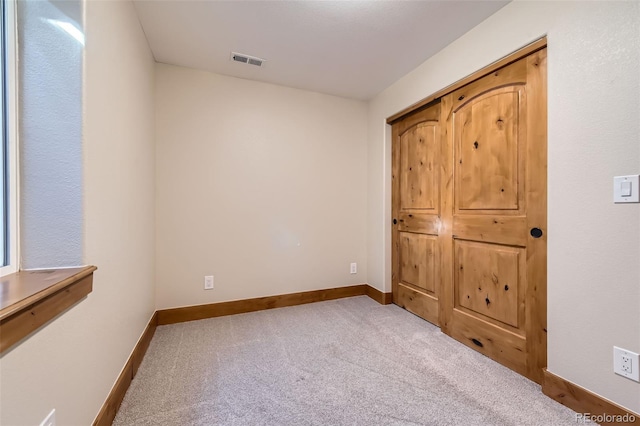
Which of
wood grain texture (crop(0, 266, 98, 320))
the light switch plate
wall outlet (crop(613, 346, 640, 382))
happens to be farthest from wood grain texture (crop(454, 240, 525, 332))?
wood grain texture (crop(0, 266, 98, 320))

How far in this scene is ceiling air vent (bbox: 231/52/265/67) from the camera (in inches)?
86.4

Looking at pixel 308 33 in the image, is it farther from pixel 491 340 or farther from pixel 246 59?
pixel 491 340

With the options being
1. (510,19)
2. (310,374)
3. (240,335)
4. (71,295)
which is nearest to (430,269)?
(310,374)

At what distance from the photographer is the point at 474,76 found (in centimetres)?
188

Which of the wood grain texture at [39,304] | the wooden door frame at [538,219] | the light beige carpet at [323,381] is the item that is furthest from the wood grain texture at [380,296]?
the wood grain texture at [39,304]

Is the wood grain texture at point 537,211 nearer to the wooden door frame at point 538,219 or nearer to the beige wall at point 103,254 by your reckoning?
the wooden door frame at point 538,219

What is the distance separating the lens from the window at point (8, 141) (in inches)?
35.9

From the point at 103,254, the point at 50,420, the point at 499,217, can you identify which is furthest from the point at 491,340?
the point at 103,254

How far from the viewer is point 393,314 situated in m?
2.56

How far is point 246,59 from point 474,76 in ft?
6.03

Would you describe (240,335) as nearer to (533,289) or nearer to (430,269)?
(430,269)

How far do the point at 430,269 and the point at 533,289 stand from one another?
879mm

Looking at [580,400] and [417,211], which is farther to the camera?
[417,211]

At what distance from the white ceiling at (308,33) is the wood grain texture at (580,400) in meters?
2.26
